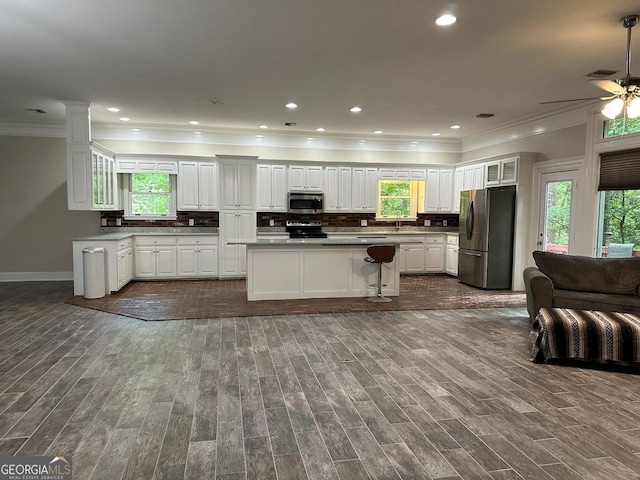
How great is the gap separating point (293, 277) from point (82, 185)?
3648mm

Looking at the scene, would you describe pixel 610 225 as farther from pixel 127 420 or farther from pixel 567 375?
pixel 127 420

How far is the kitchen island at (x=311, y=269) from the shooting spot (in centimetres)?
609

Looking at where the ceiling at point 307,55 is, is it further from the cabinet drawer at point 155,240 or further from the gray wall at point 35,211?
the cabinet drawer at point 155,240

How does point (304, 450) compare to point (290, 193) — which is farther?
point (290, 193)

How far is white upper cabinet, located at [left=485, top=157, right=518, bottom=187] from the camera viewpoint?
696cm

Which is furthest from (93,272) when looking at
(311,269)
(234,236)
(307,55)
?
(307,55)

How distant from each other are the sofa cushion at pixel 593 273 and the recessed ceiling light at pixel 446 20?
320cm

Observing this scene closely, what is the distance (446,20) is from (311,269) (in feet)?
12.9

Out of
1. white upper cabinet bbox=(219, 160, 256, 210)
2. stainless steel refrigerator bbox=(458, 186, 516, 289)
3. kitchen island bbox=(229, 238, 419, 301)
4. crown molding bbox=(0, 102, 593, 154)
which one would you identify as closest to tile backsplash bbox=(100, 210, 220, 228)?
white upper cabinet bbox=(219, 160, 256, 210)

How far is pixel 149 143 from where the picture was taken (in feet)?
26.4

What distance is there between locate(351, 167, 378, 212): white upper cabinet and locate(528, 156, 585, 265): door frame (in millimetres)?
3155

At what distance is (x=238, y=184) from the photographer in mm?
7980

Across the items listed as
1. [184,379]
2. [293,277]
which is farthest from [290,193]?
[184,379]

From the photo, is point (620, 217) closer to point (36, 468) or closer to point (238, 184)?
point (238, 184)
